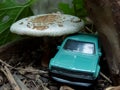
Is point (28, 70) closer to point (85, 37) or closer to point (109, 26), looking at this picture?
point (85, 37)

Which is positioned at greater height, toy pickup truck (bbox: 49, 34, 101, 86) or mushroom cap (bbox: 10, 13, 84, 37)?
mushroom cap (bbox: 10, 13, 84, 37)

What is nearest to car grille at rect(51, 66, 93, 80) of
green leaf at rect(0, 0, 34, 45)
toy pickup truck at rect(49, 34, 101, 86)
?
toy pickup truck at rect(49, 34, 101, 86)

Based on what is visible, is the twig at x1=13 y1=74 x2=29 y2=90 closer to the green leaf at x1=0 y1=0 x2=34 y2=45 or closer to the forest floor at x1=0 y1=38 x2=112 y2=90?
the forest floor at x1=0 y1=38 x2=112 y2=90

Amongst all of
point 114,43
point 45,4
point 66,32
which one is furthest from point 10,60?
point 45,4

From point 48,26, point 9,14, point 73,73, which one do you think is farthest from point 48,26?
point 9,14

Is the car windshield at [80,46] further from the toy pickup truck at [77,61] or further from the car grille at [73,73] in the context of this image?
the car grille at [73,73]

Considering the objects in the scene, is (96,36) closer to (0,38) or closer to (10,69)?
(10,69)
